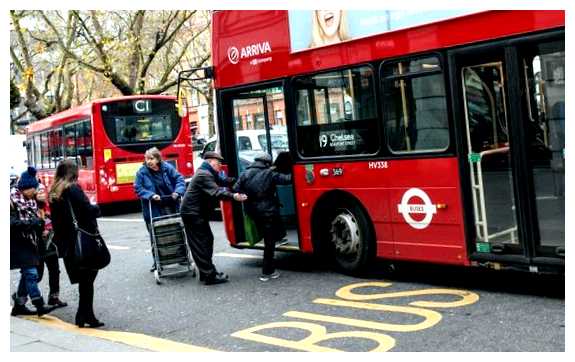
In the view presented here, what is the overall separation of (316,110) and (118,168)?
36.1 feet

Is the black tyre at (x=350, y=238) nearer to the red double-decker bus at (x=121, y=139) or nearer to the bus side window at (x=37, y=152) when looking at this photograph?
the red double-decker bus at (x=121, y=139)

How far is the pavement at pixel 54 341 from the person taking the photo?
232 inches

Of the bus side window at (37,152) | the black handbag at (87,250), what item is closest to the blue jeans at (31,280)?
the black handbag at (87,250)

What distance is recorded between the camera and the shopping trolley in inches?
364

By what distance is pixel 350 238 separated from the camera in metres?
8.30

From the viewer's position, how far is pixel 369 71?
776 cm

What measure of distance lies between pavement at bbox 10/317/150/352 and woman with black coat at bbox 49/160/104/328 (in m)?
0.54

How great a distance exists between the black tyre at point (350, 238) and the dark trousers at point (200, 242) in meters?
1.36

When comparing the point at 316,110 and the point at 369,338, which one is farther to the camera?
the point at 316,110

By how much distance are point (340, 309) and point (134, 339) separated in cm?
188

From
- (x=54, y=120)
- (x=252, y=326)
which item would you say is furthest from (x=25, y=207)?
(x=54, y=120)

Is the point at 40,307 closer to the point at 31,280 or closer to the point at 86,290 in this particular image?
the point at 31,280

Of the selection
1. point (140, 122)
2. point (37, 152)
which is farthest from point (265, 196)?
point (37, 152)
